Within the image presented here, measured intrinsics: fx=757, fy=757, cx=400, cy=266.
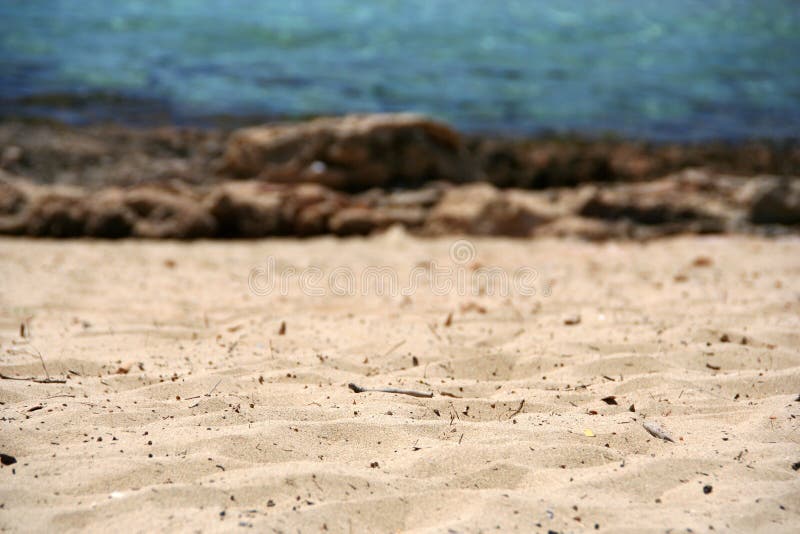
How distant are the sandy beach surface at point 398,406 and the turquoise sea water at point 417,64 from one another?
6.78 metres

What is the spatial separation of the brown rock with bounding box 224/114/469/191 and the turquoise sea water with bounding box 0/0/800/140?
301 cm

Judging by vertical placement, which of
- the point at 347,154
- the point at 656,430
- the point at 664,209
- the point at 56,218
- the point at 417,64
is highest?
the point at 417,64

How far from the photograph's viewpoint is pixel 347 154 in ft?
25.2

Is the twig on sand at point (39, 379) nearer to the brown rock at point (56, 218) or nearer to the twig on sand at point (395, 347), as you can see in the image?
the twig on sand at point (395, 347)

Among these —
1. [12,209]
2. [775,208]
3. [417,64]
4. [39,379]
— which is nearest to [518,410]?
[39,379]

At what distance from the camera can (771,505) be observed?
7.09 ft

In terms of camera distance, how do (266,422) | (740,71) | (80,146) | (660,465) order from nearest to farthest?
(660,465) → (266,422) → (80,146) → (740,71)

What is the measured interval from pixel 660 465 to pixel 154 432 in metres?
1.65

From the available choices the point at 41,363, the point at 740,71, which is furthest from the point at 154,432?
the point at 740,71

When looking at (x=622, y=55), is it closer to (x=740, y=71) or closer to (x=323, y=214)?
(x=740, y=71)

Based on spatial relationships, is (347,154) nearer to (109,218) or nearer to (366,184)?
(366,184)

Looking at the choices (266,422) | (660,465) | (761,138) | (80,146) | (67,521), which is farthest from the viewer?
(761,138)

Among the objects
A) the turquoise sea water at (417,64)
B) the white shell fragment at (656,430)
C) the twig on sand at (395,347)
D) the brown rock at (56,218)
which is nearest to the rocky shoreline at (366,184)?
the brown rock at (56,218)

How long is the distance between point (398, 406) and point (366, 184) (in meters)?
5.14
